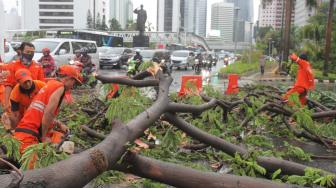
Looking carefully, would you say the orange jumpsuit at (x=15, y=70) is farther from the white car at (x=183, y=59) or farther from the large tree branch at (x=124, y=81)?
the white car at (x=183, y=59)

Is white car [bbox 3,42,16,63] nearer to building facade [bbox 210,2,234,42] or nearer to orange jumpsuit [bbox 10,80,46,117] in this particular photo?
orange jumpsuit [bbox 10,80,46,117]

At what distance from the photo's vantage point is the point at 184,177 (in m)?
2.59

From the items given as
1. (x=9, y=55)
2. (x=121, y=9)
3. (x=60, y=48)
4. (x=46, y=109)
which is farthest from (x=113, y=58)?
(x=121, y=9)

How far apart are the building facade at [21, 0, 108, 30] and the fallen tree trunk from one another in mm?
143810

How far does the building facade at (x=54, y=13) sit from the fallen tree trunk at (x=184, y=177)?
472ft

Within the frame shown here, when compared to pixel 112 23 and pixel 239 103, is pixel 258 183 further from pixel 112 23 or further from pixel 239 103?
pixel 112 23

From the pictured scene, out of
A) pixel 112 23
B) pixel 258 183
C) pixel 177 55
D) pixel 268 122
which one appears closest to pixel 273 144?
pixel 268 122

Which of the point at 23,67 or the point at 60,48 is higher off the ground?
the point at 23,67

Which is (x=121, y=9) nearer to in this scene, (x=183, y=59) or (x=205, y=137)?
(x=183, y=59)

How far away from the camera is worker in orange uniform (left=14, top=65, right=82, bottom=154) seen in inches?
170

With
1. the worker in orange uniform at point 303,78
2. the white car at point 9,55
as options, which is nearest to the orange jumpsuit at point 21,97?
the worker in orange uniform at point 303,78

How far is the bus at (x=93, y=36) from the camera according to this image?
34191 millimetres

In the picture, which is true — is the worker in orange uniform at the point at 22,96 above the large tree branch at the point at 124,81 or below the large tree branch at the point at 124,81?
below

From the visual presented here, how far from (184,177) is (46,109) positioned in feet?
6.87
